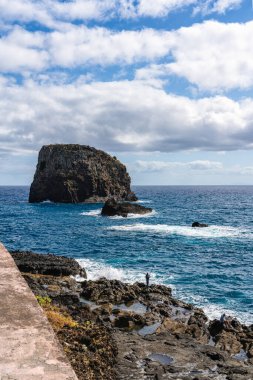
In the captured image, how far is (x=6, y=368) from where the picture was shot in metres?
5.17

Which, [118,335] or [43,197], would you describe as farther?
[43,197]

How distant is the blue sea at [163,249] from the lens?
34.7 metres

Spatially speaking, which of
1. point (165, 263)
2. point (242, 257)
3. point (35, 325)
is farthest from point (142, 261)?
point (35, 325)

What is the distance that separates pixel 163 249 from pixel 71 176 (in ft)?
259

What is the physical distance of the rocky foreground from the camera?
16.1m

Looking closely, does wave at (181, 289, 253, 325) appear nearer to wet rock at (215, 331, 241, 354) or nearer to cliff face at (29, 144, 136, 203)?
wet rock at (215, 331, 241, 354)

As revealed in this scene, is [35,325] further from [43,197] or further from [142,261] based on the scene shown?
[43,197]

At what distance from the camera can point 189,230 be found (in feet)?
235

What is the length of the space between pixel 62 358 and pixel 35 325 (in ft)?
3.36

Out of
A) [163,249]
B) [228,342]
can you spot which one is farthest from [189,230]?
[228,342]

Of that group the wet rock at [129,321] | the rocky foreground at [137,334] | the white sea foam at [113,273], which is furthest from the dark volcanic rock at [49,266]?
the wet rock at [129,321]

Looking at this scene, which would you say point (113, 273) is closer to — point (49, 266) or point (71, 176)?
point (49, 266)

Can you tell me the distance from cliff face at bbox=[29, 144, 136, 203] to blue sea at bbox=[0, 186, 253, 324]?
37.5 meters

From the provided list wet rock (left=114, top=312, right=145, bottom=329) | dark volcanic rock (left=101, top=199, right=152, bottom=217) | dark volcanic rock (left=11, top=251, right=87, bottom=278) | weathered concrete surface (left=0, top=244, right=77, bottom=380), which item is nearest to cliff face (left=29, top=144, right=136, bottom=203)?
dark volcanic rock (left=101, top=199, right=152, bottom=217)
